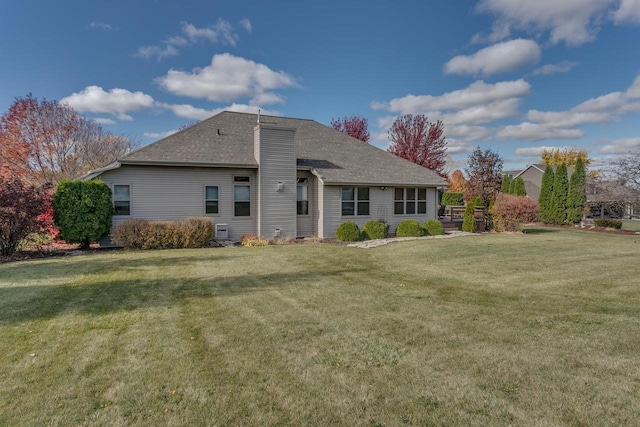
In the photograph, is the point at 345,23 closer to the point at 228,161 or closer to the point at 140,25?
the point at 228,161

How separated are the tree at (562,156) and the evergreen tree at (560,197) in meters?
30.6

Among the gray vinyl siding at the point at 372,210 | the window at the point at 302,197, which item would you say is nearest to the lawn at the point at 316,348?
the gray vinyl siding at the point at 372,210

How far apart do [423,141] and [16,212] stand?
27.8 meters

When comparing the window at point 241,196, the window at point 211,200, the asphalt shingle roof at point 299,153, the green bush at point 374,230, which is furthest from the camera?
the green bush at point 374,230

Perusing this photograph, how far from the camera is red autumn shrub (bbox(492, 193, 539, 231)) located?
17.4 m

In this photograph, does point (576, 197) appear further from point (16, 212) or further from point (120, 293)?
point (16, 212)

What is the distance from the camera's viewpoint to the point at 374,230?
1495 cm

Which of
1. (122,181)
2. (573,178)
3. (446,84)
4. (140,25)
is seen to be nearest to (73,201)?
(122,181)

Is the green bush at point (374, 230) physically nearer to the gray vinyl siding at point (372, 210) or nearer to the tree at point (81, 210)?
the gray vinyl siding at point (372, 210)

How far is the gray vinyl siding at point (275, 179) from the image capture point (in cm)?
1407

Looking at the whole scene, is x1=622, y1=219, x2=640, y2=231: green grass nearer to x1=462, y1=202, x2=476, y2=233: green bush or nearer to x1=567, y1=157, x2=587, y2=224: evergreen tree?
x1=567, y1=157, x2=587, y2=224: evergreen tree

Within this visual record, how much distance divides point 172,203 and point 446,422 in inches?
502

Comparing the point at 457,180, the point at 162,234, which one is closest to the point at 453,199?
the point at 457,180

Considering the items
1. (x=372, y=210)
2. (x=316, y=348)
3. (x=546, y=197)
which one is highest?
(x=546, y=197)
